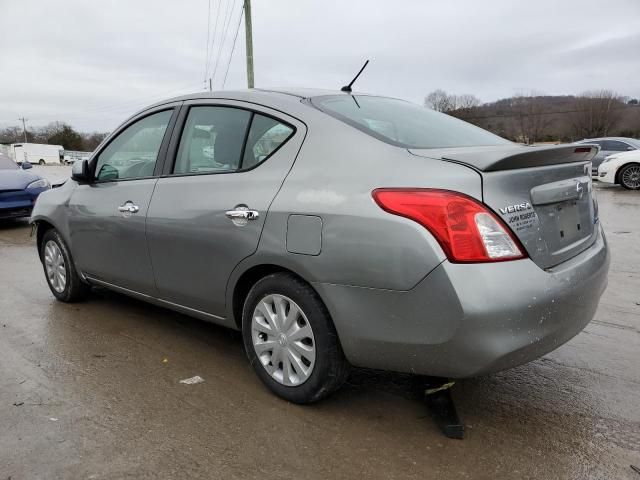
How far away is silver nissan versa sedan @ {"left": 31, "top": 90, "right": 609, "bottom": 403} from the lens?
217cm

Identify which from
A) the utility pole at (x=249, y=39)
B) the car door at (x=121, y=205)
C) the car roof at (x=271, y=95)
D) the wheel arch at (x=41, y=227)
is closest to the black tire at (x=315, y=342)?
the car roof at (x=271, y=95)

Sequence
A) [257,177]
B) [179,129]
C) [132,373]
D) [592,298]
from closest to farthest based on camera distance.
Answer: [592,298] < [257,177] < [132,373] < [179,129]

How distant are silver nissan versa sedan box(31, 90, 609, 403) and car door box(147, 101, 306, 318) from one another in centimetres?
1

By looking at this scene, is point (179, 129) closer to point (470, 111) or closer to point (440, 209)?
point (440, 209)

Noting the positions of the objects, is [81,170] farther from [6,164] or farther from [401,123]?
[6,164]

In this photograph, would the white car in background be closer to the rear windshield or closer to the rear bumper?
the rear windshield

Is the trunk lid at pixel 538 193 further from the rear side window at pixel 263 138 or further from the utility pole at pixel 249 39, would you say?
the utility pole at pixel 249 39

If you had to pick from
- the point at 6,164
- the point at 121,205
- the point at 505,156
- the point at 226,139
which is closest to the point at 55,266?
the point at 121,205

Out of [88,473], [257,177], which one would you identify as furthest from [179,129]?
[88,473]

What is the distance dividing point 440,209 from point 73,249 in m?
3.22

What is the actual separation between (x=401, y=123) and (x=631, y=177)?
13656mm

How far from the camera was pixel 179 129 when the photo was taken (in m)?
3.45

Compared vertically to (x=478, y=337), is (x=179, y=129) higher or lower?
higher

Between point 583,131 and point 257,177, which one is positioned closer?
point 257,177
